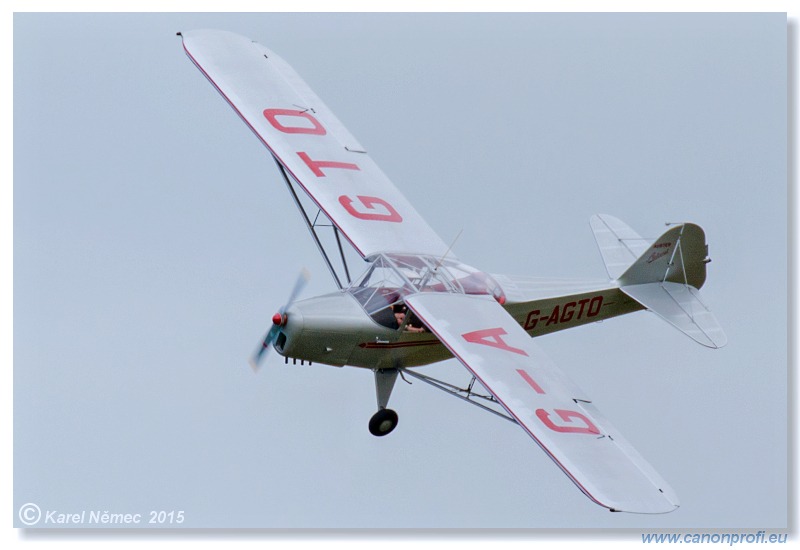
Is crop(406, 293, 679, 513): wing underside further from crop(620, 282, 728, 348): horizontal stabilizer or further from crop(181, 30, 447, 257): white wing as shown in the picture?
crop(620, 282, 728, 348): horizontal stabilizer

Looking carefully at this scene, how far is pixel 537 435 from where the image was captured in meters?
18.0

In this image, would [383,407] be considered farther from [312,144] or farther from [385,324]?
[312,144]

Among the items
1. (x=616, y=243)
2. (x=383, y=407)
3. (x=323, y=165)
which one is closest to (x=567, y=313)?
(x=616, y=243)

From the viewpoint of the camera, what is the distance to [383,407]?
69.3 ft

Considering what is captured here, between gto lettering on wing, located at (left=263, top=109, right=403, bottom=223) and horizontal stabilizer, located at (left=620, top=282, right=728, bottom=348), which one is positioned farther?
horizontal stabilizer, located at (left=620, top=282, right=728, bottom=348)

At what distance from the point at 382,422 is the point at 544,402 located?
116 inches

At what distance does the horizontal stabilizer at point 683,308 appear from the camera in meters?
21.8

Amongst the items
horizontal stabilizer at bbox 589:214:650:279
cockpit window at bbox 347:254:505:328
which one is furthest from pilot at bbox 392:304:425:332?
horizontal stabilizer at bbox 589:214:650:279

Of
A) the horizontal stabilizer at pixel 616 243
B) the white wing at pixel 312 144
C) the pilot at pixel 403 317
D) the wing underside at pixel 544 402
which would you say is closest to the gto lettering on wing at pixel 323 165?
the white wing at pixel 312 144

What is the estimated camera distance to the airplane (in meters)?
18.4

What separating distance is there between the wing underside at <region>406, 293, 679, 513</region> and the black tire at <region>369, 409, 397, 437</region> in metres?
1.67

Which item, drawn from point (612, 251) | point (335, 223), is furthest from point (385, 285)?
point (612, 251)

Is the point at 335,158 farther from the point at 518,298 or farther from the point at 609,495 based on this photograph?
the point at 609,495

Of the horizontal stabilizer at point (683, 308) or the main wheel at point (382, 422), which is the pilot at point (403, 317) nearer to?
the main wheel at point (382, 422)
